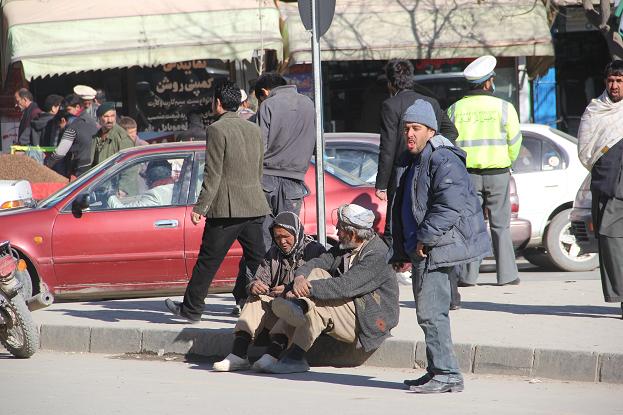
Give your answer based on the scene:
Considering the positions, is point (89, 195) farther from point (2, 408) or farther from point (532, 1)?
point (532, 1)

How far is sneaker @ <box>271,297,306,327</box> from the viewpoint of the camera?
25.9 feet

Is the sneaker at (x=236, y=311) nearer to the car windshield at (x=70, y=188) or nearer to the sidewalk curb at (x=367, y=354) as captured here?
the sidewalk curb at (x=367, y=354)

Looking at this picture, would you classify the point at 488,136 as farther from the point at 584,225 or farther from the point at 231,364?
the point at 231,364

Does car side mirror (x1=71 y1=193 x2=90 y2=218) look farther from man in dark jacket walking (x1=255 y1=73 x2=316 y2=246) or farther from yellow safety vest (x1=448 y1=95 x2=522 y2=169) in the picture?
yellow safety vest (x1=448 y1=95 x2=522 y2=169)

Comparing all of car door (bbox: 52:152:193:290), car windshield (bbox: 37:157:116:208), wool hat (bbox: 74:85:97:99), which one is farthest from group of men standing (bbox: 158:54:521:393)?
wool hat (bbox: 74:85:97:99)

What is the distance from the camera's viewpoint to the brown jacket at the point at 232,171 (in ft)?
29.3

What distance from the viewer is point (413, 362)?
8.21 m

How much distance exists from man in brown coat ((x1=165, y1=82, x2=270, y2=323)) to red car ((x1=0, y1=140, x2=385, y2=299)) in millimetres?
1683

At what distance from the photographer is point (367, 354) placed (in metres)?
8.37

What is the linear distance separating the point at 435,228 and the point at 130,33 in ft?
34.6

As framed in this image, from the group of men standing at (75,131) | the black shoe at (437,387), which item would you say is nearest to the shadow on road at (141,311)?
the black shoe at (437,387)

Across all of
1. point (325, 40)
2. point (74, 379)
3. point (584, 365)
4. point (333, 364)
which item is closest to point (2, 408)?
point (74, 379)

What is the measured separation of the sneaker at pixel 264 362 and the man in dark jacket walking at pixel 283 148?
6.23 feet

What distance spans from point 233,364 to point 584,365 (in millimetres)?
2245
